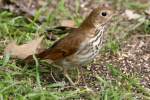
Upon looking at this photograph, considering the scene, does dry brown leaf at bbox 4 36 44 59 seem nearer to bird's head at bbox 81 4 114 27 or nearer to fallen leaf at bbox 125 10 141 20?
bird's head at bbox 81 4 114 27

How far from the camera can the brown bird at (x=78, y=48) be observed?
530cm

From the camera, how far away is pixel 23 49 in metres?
5.66

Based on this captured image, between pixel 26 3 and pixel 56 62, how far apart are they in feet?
6.09

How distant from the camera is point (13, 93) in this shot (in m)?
5.06

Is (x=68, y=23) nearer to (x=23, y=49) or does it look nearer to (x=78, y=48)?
(x=23, y=49)

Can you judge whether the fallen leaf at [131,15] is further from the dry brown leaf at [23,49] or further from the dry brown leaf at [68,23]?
the dry brown leaf at [23,49]

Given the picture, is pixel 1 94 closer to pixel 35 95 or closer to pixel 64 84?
pixel 35 95

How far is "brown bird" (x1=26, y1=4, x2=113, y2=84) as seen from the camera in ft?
17.4

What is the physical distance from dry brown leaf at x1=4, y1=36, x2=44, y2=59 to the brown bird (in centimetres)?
12

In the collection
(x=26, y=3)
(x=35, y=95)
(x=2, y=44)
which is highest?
Answer: (x=26, y=3)

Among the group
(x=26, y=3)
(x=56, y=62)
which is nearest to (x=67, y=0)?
(x=26, y=3)

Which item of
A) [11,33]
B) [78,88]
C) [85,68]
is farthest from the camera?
[11,33]

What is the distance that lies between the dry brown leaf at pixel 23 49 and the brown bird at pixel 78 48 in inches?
4.8

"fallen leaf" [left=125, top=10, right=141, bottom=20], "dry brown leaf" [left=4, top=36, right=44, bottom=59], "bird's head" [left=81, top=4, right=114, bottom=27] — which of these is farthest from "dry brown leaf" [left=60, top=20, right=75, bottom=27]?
"bird's head" [left=81, top=4, right=114, bottom=27]
